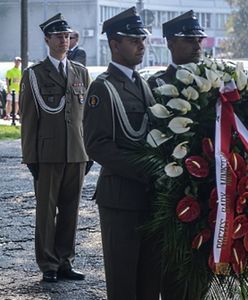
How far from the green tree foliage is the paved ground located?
54917 mm

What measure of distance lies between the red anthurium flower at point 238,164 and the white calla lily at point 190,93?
1.06 ft

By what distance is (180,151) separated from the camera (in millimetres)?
4316

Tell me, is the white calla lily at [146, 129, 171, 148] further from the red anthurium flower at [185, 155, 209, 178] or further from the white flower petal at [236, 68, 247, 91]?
the white flower petal at [236, 68, 247, 91]

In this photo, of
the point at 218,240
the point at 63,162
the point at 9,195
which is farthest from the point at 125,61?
the point at 9,195

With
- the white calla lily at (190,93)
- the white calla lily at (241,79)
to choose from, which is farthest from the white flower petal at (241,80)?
the white calla lily at (190,93)

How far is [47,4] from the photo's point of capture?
68.6 metres

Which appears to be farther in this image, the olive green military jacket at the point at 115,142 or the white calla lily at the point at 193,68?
the olive green military jacket at the point at 115,142

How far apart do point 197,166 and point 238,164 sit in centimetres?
19

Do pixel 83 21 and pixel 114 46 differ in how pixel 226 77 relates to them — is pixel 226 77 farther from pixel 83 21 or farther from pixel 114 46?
pixel 83 21

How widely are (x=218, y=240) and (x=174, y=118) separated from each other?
59 centimetres

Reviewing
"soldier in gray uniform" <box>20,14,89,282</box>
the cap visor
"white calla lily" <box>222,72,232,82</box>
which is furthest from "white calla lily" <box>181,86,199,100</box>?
"soldier in gray uniform" <box>20,14,89,282</box>

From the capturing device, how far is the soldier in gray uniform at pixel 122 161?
467cm

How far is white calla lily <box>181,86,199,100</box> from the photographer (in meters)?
4.38

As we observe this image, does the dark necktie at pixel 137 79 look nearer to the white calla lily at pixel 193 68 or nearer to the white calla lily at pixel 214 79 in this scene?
the white calla lily at pixel 193 68
